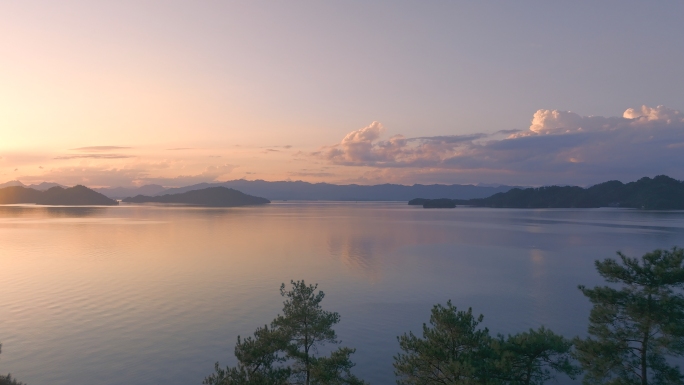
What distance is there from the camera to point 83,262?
5138 centimetres

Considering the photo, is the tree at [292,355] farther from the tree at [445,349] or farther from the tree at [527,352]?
the tree at [527,352]

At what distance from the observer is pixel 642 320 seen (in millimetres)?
14734

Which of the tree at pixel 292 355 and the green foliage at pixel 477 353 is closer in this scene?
the green foliage at pixel 477 353

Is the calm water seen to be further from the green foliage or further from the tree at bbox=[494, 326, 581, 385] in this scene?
the tree at bbox=[494, 326, 581, 385]

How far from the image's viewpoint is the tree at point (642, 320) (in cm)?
1441

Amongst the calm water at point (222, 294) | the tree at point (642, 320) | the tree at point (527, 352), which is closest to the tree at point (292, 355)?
the calm water at point (222, 294)

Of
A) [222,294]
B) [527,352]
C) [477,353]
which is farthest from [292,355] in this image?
[222,294]

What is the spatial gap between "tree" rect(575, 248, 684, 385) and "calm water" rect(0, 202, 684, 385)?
9448 millimetres

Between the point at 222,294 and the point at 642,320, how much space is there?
30.2 m

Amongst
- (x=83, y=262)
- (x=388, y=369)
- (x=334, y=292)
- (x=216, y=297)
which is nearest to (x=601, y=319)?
(x=388, y=369)

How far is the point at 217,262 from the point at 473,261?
109 ft

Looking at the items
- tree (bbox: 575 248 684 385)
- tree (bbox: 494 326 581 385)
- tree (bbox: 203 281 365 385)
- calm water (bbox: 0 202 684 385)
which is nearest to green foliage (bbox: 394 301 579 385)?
tree (bbox: 494 326 581 385)

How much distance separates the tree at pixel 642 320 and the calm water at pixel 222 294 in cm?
945

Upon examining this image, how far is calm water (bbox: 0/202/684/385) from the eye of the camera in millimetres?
22766
